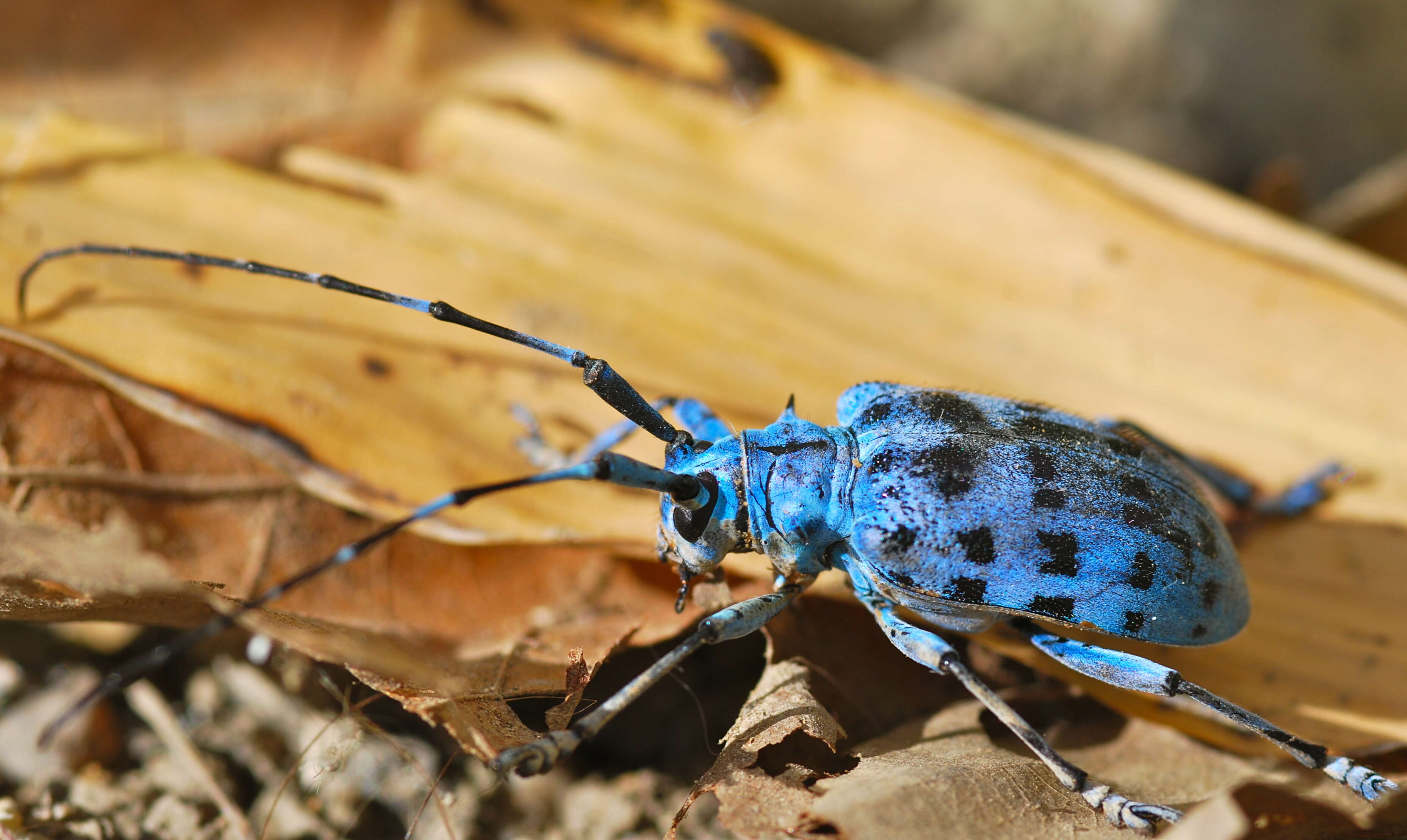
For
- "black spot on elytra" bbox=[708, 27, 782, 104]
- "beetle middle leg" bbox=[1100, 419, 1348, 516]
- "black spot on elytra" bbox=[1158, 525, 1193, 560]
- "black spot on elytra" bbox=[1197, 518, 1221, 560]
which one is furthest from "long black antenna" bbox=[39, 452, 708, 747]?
"black spot on elytra" bbox=[708, 27, 782, 104]

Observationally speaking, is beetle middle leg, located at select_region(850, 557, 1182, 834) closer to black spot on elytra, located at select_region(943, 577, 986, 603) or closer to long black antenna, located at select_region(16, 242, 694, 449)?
black spot on elytra, located at select_region(943, 577, 986, 603)

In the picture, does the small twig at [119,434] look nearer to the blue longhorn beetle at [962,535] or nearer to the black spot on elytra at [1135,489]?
the blue longhorn beetle at [962,535]

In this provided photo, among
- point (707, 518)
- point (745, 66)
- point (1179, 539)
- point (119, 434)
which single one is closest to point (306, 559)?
point (119, 434)

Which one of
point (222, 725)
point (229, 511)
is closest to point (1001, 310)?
point (229, 511)

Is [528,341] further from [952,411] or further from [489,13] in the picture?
[489,13]

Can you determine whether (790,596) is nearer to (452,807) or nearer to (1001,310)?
(452,807)

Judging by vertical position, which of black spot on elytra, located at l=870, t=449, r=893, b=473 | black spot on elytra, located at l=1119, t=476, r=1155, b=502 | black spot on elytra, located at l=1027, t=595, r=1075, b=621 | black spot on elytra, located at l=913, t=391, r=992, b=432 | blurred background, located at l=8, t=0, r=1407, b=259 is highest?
blurred background, located at l=8, t=0, r=1407, b=259

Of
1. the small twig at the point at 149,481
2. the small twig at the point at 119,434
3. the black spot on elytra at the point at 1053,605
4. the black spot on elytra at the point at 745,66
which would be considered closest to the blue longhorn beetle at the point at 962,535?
the black spot on elytra at the point at 1053,605
